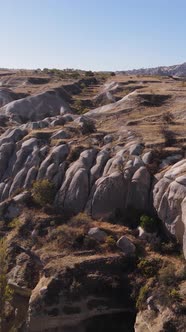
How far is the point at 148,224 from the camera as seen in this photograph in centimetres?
3859

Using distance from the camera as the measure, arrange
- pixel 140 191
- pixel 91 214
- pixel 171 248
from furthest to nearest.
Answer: pixel 91 214
pixel 140 191
pixel 171 248

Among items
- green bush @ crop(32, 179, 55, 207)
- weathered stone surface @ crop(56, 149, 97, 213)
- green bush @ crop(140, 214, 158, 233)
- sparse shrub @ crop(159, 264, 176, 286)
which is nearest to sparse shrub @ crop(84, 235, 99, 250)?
green bush @ crop(140, 214, 158, 233)

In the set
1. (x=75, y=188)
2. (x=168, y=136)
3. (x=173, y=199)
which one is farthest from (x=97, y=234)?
(x=168, y=136)

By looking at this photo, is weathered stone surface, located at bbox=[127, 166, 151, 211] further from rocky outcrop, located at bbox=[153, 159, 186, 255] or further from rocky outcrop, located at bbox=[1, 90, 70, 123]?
rocky outcrop, located at bbox=[1, 90, 70, 123]

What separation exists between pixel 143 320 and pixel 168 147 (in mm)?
19682

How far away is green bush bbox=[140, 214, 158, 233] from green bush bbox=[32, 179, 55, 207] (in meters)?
10.0

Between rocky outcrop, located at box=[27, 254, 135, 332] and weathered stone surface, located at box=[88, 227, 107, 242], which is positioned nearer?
rocky outcrop, located at box=[27, 254, 135, 332]

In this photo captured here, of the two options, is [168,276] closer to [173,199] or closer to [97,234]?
[173,199]

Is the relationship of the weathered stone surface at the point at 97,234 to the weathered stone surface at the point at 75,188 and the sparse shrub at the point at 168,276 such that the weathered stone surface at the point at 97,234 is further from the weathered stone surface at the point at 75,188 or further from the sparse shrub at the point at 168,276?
the sparse shrub at the point at 168,276

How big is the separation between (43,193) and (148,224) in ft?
36.2

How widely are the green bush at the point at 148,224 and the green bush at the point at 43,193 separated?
10.0 meters

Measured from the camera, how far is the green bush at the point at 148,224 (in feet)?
126

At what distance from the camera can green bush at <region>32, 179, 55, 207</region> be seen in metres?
43.8

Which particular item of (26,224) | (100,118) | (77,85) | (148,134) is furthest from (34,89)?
(26,224)
